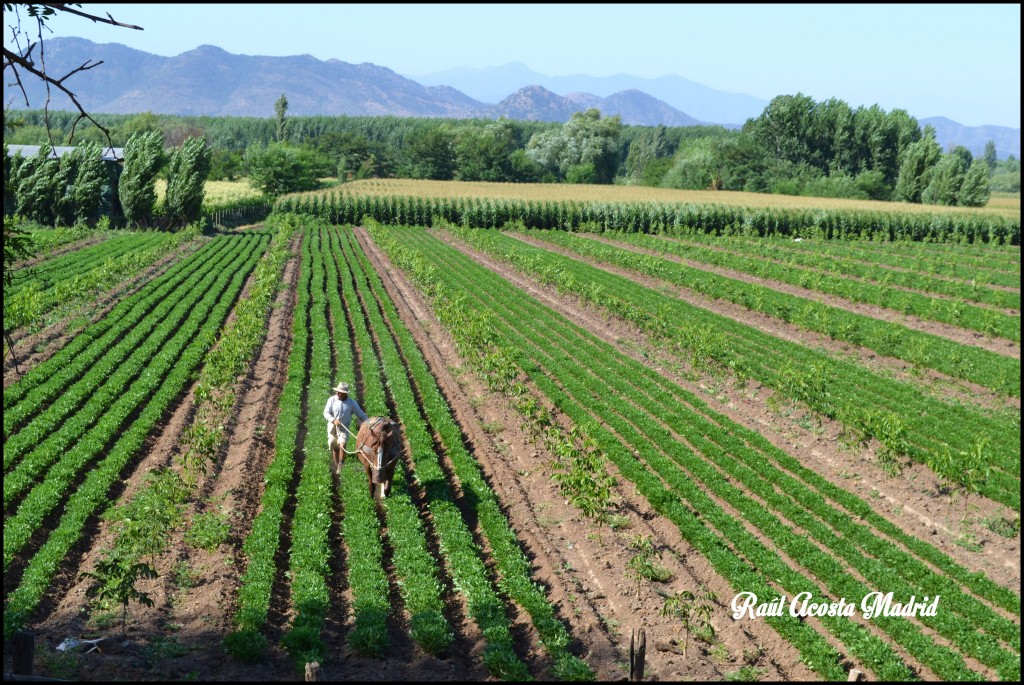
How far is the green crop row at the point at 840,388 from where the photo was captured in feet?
53.7

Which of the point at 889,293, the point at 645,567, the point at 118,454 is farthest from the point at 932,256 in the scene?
the point at 118,454

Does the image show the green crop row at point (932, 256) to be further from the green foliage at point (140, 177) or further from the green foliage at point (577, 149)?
the green foliage at point (577, 149)

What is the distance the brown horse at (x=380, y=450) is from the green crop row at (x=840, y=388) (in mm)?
9019

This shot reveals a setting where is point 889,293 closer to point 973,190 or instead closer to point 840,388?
point 840,388

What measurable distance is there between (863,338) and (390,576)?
1947 cm

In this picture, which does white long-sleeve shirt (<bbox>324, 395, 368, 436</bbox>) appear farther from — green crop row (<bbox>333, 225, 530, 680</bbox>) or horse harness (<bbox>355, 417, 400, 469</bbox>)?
green crop row (<bbox>333, 225, 530, 680</bbox>)

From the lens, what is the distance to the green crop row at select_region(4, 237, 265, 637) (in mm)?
10500

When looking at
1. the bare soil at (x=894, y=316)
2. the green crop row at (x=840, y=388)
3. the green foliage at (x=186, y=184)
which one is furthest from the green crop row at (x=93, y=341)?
the bare soil at (x=894, y=316)

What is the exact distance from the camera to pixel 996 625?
1045cm

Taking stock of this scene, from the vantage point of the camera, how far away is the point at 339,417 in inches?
583

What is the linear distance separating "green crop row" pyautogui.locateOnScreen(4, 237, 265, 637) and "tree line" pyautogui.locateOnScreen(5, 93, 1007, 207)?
186 feet

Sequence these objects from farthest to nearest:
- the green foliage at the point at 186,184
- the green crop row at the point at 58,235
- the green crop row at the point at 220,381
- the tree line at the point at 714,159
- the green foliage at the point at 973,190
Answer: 1. the tree line at the point at 714,159
2. the green foliage at the point at 973,190
3. the green foliage at the point at 186,184
4. the green crop row at the point at 58,235
5. the green crop row at the point at 220,381

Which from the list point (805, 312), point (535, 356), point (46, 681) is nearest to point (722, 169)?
point (805, 312)

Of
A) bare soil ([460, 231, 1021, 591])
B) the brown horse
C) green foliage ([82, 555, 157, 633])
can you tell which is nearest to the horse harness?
the brown horse
